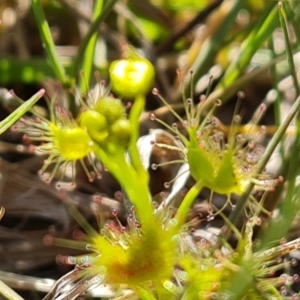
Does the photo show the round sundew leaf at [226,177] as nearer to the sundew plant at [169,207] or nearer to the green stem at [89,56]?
the sundew plant at [169,207]


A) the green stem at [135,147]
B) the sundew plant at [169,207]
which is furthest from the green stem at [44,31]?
the green stem at [135,147]

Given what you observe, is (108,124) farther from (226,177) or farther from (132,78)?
(226,177)

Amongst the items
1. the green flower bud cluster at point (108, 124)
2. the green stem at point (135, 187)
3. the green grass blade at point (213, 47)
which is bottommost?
the green stem at point (135, 187)

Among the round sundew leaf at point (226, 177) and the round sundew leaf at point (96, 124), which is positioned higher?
the round sundew leaf at point (96, 124)

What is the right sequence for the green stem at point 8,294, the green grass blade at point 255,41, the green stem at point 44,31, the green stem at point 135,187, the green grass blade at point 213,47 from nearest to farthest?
1. the green stem at point 135,187
2. the green stem at point 8,294
3. the green stem at point 44,31
4. the green grass blade at point 255,41
5. the green grass blade at point 213,47

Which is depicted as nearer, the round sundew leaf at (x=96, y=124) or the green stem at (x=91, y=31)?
the round sundew leaf at (x=96, y=124)

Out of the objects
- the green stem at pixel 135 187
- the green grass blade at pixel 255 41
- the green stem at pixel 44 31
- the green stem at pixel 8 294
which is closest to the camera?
the green stem at pixel 135 187

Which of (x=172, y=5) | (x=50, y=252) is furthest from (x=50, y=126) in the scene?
(x=172, y=5)
